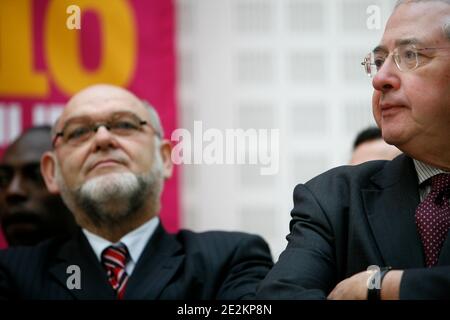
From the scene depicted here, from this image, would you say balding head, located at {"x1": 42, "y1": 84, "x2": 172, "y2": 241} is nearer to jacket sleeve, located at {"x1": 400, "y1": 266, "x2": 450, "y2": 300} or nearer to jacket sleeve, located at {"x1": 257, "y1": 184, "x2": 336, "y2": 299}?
jacket sleeve, located at {"x1": 257, "y1": 184, "x2": 336, "y2": 299}

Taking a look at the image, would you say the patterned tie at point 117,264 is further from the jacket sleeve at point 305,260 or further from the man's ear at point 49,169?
the jacket sleeve at point 305,260

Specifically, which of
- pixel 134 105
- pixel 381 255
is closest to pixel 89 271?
pixel 134 105

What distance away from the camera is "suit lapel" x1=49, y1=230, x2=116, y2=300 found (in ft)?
7.43

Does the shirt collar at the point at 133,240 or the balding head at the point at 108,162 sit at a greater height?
the balding head at the point at 108,162

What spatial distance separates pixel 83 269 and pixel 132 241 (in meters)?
0.17

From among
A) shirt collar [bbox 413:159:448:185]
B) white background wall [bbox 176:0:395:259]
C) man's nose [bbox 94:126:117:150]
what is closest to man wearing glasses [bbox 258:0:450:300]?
shirt collar [bbox 413:159:448:185]

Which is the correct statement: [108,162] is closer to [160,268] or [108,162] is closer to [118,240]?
[118,240]

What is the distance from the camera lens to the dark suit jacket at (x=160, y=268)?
2250 mm

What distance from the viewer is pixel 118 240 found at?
248 cm

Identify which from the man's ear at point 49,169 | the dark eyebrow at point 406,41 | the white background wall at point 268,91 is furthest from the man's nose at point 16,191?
the dark eyebrow at point 406,41

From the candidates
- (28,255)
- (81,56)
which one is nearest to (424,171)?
(28,255)

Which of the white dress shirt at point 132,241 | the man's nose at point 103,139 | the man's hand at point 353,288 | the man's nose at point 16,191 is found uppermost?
the man's nose at point 103,139

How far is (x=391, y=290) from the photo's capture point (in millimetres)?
1551

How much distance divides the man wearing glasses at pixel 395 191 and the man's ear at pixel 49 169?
45.3 inches
